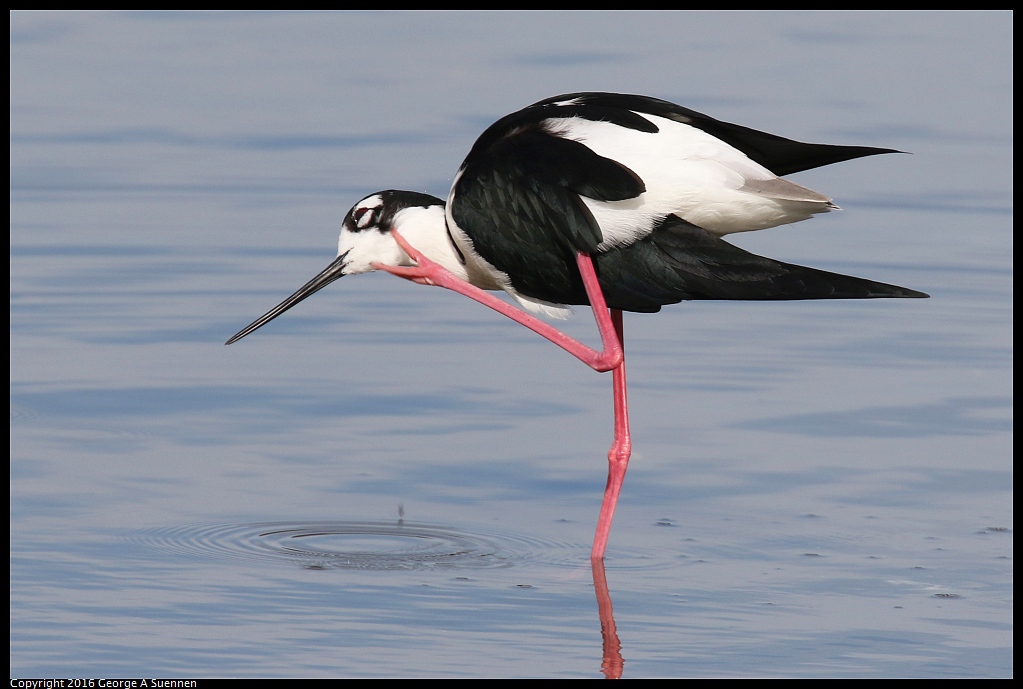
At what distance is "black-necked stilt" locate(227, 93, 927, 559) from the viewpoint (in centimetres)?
695

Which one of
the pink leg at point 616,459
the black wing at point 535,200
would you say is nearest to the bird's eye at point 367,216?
the black wing at point 535,200

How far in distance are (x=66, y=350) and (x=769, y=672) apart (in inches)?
198

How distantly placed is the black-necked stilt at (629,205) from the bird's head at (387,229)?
14 centimetres

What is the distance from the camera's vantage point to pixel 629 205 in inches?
277

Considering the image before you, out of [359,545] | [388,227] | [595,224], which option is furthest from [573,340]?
[359,545]

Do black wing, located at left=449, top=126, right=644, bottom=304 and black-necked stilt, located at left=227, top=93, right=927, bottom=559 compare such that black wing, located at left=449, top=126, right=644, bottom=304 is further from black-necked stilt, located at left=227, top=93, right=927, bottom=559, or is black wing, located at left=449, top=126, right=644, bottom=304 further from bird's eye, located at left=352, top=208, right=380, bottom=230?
bird's eye, located at left=352, top=208, right=380, bottom=230

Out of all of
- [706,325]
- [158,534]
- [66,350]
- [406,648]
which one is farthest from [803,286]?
[66,350]

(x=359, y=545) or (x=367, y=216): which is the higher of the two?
(x=367, y=216)

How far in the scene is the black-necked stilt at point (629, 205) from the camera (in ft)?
22.8

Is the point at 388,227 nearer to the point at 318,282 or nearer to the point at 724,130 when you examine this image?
the point at 318,282

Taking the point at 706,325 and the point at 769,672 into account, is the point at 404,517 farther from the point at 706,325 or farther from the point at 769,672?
the point at 706,325

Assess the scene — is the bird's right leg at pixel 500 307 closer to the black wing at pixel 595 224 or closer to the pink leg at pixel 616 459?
the pink leg at pixel 616 459

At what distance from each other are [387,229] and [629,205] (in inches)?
44.6

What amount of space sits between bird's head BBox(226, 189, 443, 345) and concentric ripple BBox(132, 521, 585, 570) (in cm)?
109
